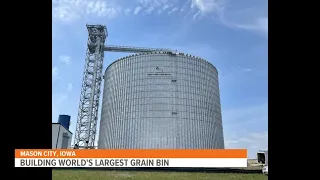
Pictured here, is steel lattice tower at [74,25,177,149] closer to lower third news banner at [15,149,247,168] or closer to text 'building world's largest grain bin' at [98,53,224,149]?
text 'building world's largest grain bin' at [98,53,224,149]

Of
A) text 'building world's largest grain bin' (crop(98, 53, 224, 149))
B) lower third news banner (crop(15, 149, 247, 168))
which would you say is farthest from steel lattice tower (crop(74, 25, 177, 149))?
lower third news banner (crop(15, 149, 247, 168))

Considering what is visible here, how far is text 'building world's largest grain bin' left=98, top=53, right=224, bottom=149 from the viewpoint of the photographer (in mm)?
42562

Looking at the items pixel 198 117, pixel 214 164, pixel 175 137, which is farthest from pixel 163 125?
pixel 214 164

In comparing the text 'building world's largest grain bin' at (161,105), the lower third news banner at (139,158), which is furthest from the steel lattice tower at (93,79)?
the lower third news banner at (139,158)

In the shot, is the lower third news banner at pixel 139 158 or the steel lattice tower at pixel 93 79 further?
the steel lattice tower at pixel 93 79

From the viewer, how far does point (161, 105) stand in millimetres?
43781

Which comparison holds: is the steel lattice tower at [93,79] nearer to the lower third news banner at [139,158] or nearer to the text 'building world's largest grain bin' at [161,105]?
the text 'building world's largest grain bin' at [161,105]

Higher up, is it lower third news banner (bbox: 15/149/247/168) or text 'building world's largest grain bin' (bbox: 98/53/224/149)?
text 'building world's largest grain bin' (bbox: 98/53/224/149)

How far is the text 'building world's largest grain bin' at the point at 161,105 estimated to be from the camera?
42.6 m

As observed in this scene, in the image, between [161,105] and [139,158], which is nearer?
[139,158]

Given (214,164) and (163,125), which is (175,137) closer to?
(163,125)
